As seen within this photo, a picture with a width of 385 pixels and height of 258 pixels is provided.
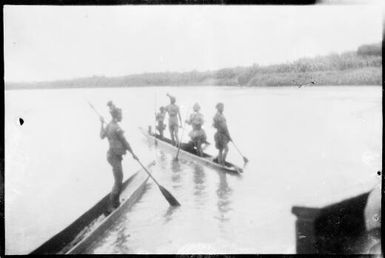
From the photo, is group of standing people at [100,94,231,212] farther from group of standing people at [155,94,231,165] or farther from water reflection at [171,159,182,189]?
water reflection at [171,159,182,189]

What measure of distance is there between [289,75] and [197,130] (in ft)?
4.02

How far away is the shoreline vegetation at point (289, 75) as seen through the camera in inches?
163

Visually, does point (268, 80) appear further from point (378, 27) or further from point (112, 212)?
point (112, 212)

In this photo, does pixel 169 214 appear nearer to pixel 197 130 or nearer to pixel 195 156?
pixel 195 156

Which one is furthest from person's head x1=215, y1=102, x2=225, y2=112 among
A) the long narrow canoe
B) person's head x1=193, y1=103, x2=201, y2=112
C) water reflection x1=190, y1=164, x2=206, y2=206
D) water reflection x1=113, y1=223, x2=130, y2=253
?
water reflection x1=113, y1=223, x2=130, y2=253

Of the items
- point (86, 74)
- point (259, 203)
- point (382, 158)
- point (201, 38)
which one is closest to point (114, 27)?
point (86, 74)

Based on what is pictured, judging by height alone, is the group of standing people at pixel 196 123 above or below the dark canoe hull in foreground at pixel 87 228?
above

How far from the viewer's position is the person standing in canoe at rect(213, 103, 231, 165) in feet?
13.9

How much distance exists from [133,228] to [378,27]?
3.46 meters

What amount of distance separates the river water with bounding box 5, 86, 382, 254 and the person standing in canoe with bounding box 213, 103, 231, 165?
0.08 metres

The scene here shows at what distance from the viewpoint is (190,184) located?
171 inches

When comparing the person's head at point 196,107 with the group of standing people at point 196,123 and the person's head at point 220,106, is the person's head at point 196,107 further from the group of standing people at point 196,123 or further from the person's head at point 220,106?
the person's head at point 220,106

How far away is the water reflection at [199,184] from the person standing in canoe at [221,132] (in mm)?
327

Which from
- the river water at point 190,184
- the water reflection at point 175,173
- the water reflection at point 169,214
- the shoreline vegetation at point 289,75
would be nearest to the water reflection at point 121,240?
the river water at point 190,184
